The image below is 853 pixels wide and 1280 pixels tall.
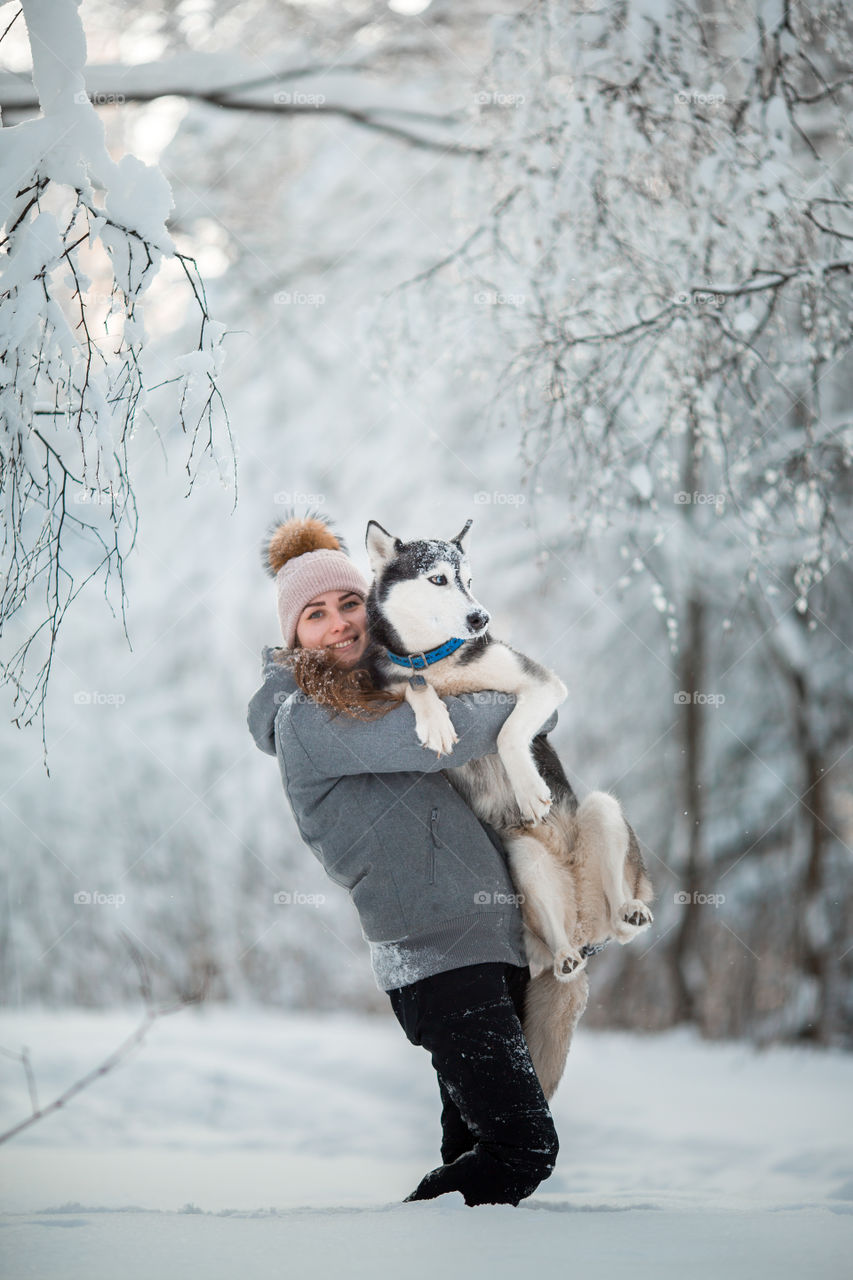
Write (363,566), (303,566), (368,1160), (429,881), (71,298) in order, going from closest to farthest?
(71,298), (429,881), (303,566), (368,1160), (363,566)

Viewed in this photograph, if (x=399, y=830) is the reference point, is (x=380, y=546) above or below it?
above

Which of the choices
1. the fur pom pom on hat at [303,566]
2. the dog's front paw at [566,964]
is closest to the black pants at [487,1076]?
the dog's front paw at [566,964]

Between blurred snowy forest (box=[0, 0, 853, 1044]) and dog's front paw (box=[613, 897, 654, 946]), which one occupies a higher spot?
blurred snowy forest (box=[0, 0, 853, 1044])

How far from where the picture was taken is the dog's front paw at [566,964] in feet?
6.98

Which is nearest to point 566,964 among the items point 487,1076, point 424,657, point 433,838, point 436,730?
point 487,1076

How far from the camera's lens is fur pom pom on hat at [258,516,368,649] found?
7.48 ft

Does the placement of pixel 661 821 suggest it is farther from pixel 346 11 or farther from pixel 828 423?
pixel 346 11

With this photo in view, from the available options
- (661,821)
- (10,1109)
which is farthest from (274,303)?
(10,1109)

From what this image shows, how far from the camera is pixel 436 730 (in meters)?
2.04

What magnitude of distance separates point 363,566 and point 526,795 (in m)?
2.72

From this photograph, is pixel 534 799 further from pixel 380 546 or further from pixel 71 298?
pixel 71 298

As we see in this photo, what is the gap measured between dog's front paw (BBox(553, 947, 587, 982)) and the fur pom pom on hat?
97cm

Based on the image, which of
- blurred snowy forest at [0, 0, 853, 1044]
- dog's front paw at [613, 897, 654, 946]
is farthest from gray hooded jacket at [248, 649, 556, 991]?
blurred snowy forest at [0, 0, 853, 1044]

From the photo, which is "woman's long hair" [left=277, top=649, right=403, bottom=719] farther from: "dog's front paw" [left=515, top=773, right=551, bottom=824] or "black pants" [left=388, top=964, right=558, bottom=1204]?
"black pants" [left=388, top=964, right=558, bottom=1204]
